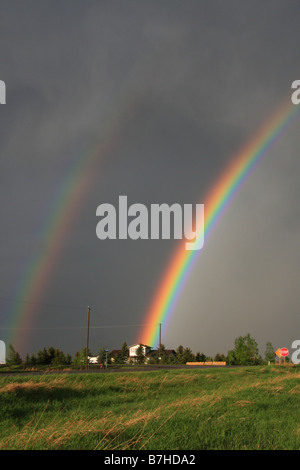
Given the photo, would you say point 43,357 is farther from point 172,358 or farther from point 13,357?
point 172,358

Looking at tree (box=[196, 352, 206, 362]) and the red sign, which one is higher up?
the red sign

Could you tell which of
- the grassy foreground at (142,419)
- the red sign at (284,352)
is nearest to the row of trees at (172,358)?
the red sign at (284,352)

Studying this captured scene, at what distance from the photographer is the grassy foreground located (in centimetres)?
753

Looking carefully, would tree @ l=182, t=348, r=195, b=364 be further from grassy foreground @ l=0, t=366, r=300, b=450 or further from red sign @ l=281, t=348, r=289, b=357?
grassy foreground @ l=0, t=366, r=300, b=450

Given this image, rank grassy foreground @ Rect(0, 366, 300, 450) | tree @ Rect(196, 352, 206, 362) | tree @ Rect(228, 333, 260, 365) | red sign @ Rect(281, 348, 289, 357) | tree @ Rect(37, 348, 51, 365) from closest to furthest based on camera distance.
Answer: grassy foreground @ Rect(0, 366, 300, 450)
red sign @ Rect(281, 348, 289, 357)
tree @ Rect(228, 333, 260, 365)
tree @ Rect(37, 348, 51, 365)
tree @ Rect(196, 352, 206, 362)

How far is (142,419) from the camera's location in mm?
9062

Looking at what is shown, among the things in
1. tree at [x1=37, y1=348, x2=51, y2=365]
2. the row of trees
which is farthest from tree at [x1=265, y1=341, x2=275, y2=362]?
tree at [x1=37, y1=348, x2=51, y2=365]

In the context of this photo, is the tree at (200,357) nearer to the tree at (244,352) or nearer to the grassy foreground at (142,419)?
the tree at (244,352)

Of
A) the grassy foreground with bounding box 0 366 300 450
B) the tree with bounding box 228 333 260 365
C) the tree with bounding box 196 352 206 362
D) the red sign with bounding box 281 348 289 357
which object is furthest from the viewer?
the tree with bounding box 196 352 206 362

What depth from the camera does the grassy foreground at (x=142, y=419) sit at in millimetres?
7527

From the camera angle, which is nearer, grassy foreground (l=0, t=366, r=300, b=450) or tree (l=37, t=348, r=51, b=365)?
grassy foreground (l=0, t=366, r=300, b=450)

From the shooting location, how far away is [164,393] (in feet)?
60.2
